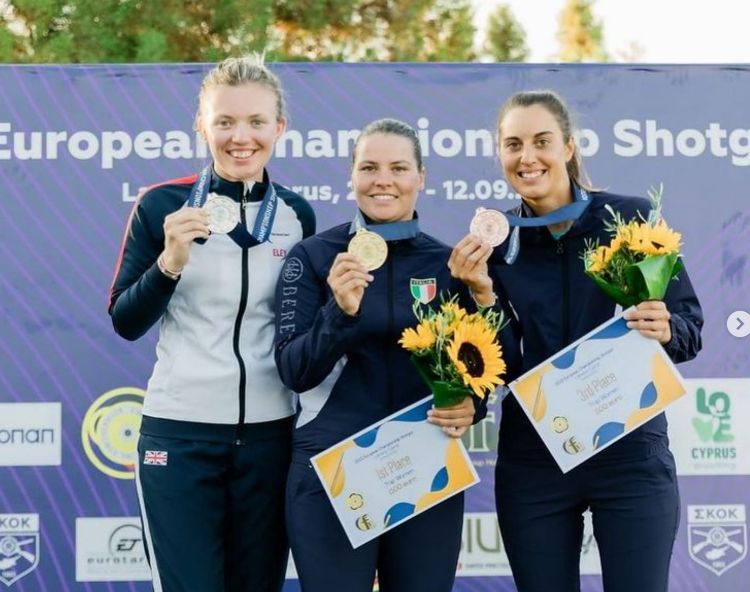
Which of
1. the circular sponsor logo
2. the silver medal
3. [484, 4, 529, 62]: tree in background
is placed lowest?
the circular sponsor logo

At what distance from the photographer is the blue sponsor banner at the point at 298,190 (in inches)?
148

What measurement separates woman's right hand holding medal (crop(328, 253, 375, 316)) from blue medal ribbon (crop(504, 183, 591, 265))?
47 cm

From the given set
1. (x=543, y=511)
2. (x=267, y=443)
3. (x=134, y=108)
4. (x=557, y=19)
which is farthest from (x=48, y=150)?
(x=557, y=19)

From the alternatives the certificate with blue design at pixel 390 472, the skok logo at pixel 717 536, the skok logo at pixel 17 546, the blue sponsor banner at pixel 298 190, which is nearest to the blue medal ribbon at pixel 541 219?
the certificate with blue design at pixel 390 472

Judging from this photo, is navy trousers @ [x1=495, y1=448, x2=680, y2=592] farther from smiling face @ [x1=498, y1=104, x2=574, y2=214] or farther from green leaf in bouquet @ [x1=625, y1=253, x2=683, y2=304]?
smiling face @ [x1=498, y1=104, x2=574, y2=214]

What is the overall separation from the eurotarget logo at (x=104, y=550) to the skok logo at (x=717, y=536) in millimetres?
2344

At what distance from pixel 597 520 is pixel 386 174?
109 centimetres

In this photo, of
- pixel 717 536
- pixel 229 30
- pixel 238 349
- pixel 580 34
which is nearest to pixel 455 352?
pixel 238 349

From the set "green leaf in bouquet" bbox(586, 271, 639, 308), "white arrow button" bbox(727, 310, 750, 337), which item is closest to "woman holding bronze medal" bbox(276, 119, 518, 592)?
"green leaf in bouquet" bbox(586, 271, 639, 308)

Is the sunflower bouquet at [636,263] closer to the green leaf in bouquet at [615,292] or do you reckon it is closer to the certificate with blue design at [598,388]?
the green leaf in bouquet at [615,292]

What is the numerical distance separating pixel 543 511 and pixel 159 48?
4602 millimetres

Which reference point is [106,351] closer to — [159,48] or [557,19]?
[159,48]

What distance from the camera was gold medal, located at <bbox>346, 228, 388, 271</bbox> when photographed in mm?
2291

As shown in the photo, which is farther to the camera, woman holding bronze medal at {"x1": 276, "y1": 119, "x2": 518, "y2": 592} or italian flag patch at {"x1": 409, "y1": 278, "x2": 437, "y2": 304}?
italian flag patch at {"x1": 409, "y1": 278, "x2": 437, "y2": 304}
